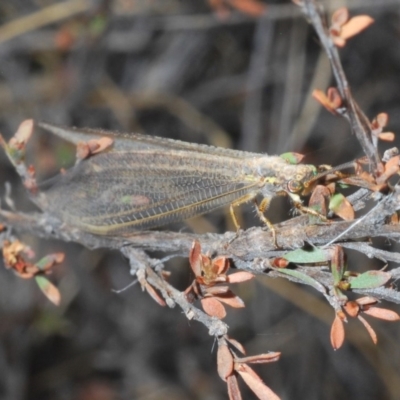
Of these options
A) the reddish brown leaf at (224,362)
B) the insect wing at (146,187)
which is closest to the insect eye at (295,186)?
the insect wing at (146,187)

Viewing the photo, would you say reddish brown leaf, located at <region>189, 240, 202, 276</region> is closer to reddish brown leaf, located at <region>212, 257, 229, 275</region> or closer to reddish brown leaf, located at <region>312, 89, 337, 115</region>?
reddish brown leaf, located at <region>212, 257, 229, 275</region>

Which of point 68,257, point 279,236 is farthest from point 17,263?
point 68,257

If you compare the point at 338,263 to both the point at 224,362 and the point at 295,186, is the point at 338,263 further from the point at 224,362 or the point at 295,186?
the point at 295,186

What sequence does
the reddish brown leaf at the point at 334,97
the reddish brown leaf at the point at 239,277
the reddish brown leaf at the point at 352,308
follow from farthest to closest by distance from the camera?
1. the reddish brown leaf at the point at 239,277
2. the reddish brown leaf at the point at 352,308
3. the reddish brown leaf at the point at 334,97

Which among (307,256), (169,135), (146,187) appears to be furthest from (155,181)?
(169,135)

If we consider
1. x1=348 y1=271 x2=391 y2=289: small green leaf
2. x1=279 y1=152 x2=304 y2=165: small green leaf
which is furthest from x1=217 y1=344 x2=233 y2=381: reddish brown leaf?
x1=279 y1=152 x2=304 y2=165: small green leaf

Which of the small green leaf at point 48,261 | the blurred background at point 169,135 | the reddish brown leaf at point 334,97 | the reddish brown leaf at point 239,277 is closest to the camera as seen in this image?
the reddish brown leaf at point 334,97

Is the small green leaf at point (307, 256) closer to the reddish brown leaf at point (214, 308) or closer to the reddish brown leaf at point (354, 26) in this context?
the reddish brown leaf at point (214, 308)

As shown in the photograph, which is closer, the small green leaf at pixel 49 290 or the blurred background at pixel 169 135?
the small green leaf at pixel 49 290
